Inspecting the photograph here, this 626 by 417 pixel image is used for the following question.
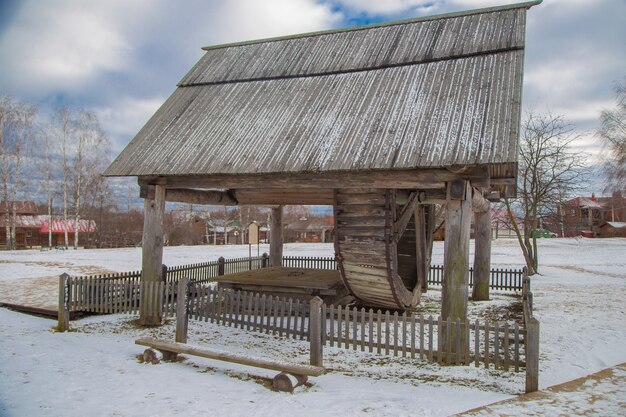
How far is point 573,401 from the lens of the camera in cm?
580

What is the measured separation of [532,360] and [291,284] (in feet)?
20.6

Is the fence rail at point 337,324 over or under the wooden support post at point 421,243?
under

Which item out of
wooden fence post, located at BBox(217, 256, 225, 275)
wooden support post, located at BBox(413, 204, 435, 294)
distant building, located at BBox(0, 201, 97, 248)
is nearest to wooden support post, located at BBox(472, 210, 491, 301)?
wooden support post, located at BBox(413, 204, 435, 294)

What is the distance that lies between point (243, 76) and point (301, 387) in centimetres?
883

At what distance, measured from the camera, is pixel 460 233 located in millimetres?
8055

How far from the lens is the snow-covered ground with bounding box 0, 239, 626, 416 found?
5.70 m

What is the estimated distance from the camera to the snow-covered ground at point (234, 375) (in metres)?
5.70

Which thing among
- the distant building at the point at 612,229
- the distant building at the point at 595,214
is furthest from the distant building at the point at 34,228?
the distant building at the point at 612,229

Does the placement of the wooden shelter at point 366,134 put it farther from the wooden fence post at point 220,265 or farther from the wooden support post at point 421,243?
the wooden fence post at point 220,265

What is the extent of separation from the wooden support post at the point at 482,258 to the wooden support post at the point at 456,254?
6619 mm

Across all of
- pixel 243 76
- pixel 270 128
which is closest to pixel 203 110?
pixel 243 76

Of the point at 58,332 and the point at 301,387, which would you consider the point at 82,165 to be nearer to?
the point at 58,332

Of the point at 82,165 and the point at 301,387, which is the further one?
the point at 82,165

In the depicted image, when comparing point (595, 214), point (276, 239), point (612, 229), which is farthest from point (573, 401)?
point (595, 214)
